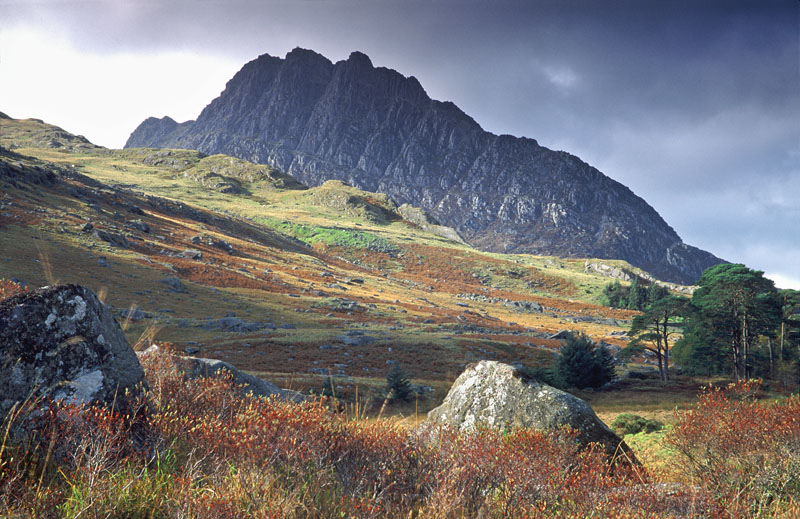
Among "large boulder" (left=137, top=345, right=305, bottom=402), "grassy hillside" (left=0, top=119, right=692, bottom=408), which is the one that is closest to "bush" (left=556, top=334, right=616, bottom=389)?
"grassy hillside" (left=0, top=119, right=692, bottom=408)

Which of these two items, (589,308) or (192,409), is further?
(589,308)

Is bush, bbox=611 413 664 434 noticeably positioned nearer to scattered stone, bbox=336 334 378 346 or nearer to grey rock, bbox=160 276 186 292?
scattered stone, bbox=336 334 378 346

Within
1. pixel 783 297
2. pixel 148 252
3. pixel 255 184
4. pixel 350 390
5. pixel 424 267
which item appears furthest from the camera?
pixel 255 184

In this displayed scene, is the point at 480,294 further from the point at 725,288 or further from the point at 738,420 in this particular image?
the point at 738,420

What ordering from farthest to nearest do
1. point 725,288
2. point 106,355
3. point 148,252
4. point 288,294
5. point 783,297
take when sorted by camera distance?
point 148,252, point 288,294, point 783,297, point 725,288, point 106,355

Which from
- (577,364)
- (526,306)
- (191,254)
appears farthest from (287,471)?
(526,306)

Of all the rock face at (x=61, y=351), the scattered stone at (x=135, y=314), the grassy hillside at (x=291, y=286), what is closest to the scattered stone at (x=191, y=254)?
the grassy hillside at (x=291, y=286)


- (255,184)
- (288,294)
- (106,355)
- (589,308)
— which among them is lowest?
(589,308)

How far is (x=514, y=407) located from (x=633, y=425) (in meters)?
8.39

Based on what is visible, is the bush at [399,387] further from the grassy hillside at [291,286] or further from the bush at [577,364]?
the bush at [577,364]

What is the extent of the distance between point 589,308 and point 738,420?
6688cm

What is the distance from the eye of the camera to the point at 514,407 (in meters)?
7.74

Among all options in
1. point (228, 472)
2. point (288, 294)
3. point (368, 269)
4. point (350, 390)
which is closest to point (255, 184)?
point (368, 269)

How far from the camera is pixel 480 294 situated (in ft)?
224
